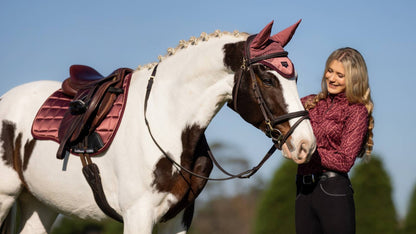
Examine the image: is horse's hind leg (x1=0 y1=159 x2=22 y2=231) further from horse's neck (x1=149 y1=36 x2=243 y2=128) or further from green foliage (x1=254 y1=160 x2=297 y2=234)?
green foliage (x1=254 y1=160 x2=297 y2=234)

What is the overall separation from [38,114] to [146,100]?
126cm

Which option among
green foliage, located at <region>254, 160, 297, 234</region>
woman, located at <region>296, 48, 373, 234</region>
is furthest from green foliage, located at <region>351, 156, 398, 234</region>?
woman, located at <region>296, 48, 373, 234</region>

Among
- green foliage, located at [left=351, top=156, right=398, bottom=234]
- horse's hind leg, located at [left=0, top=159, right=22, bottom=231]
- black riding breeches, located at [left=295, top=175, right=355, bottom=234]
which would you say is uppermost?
A: black riding breeches, located at [left=295, top=175, right=355, bottom=234]

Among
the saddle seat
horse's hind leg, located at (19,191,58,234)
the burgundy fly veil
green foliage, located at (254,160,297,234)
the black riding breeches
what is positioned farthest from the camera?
green foliage, located at (254,160,297,234)

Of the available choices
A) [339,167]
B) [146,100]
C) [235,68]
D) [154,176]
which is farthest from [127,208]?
[339,167]

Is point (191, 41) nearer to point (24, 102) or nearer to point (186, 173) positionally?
point (186, 173)

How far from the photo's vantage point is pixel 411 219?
12.0 metres

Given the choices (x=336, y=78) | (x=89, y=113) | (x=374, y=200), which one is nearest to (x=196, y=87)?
(x=89, y=113)

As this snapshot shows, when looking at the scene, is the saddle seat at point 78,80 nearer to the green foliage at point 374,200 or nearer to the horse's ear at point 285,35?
the horse's ear at point 285,35

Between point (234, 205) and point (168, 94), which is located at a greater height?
point (168, 94)

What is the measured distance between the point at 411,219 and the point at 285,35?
31.9 feet

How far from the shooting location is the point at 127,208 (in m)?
3.78

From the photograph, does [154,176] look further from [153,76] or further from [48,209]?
[48,209]

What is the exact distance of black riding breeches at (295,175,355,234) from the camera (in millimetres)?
3572
